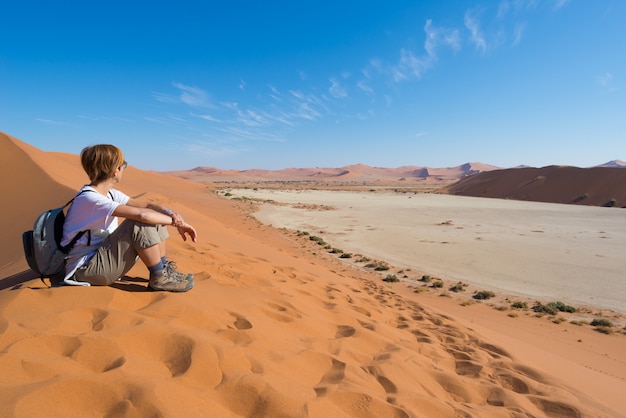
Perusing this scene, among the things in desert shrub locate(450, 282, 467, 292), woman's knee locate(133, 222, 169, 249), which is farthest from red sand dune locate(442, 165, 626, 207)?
woman's knee locate(133, 222, 169, 249)

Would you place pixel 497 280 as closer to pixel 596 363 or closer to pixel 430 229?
pixel 596 363

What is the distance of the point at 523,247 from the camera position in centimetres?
1573

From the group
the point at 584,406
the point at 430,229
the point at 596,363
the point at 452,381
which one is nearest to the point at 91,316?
the point at 452,381

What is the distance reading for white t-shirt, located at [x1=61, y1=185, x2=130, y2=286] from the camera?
290 cm

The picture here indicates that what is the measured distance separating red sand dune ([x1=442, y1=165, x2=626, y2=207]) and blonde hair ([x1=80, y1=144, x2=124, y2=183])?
169ft

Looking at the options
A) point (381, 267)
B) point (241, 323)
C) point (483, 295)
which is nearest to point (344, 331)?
point (241, 323)

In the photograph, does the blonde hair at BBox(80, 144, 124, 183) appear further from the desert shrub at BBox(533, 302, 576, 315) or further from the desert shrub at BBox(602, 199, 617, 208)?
the desert shrub at BBox(602, 199, 617, 208)

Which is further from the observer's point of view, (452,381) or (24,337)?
(452,381)

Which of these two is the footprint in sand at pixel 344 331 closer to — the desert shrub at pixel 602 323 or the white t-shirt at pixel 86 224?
the white t-shirt at pixel 86 224

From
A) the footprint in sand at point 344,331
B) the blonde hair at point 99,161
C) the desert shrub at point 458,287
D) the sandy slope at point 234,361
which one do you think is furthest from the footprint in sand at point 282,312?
the desert shrub at point 458,287

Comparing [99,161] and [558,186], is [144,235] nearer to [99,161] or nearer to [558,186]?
[99,161]

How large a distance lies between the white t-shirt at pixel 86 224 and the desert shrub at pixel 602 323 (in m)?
9.19

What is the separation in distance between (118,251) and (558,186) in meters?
61.9

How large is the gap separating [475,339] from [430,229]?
16257 mm
